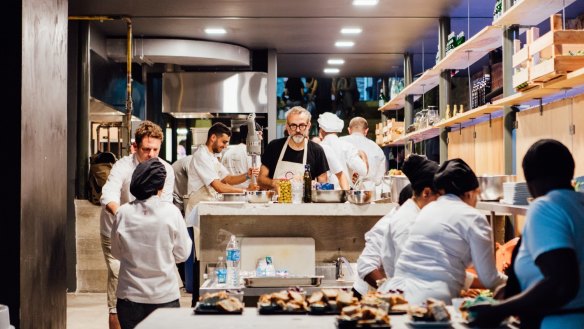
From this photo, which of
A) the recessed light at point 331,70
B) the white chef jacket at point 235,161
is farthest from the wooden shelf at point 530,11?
the recessed light at point 331,70

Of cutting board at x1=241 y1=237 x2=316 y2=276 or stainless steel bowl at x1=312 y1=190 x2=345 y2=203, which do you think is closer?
cutting board at x1=241 y1=237 x2=316 y2=276

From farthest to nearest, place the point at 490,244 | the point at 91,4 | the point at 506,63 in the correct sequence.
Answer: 1. the point at 91,4
2. the point at 506,63
3. the point at 490,244

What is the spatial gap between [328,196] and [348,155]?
2409mm

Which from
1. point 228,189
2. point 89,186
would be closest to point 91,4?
point 89,186

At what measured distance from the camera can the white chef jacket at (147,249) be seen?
12.9 feet

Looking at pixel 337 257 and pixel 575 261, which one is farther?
pixel 337 257

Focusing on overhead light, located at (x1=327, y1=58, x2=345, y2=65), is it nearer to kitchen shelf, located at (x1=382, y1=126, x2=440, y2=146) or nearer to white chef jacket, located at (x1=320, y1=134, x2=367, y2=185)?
kitchen shelf, located at (x1=382, y1=126, x2=440, y2=146)

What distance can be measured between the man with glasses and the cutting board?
74 cm

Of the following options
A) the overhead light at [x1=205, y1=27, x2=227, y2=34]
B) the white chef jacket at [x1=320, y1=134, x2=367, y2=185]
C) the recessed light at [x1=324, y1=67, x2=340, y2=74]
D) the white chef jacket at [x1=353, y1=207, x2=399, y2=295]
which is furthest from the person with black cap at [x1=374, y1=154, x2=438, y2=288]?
the recessed light at [x1=324, y1=67, x2=340, y2=74]

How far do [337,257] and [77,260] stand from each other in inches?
175

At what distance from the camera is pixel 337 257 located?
4871 millimetres

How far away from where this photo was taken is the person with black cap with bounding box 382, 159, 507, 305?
2.85 metres

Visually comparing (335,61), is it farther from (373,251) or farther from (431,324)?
(431,324)

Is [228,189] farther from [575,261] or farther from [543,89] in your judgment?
[575,261]
